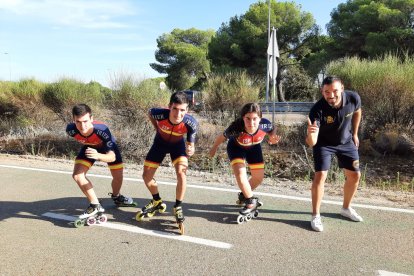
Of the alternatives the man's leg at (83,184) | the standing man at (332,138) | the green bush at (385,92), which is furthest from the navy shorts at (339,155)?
the green bush at (385,92)

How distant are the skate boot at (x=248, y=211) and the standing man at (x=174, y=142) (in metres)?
0.79

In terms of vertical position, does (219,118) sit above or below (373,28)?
below

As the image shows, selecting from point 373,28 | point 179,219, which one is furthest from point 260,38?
point 179,219

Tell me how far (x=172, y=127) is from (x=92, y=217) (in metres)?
1.57

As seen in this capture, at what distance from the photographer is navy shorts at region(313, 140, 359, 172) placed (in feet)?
15.7

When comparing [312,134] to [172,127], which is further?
[172,127]

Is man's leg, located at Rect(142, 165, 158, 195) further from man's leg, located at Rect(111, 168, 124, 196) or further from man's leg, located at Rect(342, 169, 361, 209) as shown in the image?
man's leg, located at Rect(342, 169, 361, 209)

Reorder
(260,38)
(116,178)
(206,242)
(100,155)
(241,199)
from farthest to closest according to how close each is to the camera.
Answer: (260,38), (116,178), (241,199), (100,155), (206,242)

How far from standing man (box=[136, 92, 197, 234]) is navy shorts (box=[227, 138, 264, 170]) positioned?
1.97ft

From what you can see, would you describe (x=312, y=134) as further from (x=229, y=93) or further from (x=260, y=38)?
(x=260, y=38)

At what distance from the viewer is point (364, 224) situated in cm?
484

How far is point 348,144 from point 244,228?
1.71 m

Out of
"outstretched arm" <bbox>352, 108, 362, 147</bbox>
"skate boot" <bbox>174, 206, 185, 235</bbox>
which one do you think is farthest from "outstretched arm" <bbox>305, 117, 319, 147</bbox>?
"skate boot" <bbox>174, 206, 185, 235</bbox>

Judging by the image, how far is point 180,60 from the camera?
45781 mm
